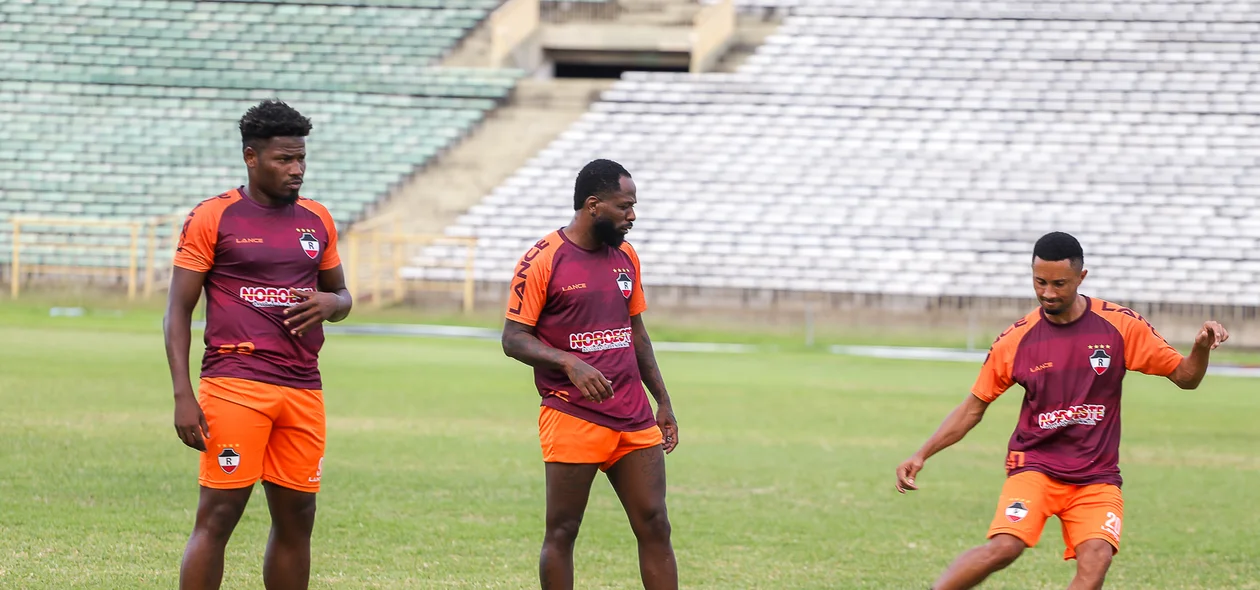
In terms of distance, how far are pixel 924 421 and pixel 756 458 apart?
11.2 feet

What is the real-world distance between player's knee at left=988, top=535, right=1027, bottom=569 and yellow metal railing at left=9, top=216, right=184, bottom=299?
25.4 metres

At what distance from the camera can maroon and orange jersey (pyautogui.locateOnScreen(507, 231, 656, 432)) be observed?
615 cm

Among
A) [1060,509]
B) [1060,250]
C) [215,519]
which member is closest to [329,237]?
[215,519]

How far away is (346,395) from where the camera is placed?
16000 millimetres

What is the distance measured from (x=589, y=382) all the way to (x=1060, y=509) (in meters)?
2.08

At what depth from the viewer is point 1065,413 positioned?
20.2 ft

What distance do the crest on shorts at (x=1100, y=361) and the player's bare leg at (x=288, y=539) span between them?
3.33 metres

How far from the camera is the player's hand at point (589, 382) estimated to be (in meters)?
5.92

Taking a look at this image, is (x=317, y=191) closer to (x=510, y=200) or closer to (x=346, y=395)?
(x=510, y=200)

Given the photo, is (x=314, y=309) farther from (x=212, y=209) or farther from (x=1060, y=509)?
(x=1060, y=509)

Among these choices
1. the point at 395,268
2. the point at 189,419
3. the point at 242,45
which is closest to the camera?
the point at 189,419

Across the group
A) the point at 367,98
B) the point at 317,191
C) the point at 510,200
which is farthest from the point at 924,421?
the point at 367,98

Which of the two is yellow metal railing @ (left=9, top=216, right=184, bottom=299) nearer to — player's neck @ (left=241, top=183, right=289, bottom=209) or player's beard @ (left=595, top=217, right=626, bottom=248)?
player's neck @ (left=241, top=183, right=289, bottom=209)

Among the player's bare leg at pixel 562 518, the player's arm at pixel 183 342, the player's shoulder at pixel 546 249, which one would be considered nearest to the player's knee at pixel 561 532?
the player's bare leg at pixel 562 518
